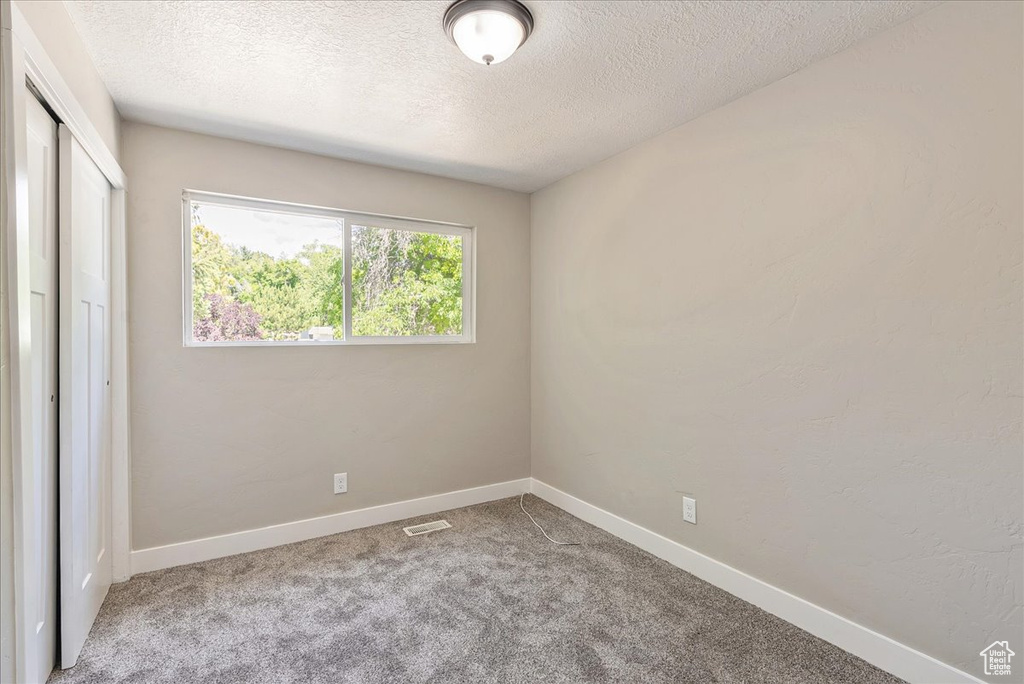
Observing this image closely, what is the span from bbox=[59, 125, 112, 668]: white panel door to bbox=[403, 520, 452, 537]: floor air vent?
1.47m

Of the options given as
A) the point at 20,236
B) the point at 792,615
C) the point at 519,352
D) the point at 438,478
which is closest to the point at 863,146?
the point at 792,615

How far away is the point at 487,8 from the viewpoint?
160 centimetres

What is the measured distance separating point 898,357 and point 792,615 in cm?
116

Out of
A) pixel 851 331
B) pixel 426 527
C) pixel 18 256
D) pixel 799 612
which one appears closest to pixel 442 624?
pixel 426 527

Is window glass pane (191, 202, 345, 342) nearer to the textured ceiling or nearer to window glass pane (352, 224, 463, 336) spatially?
window glass pane (352, 224, 463, 336)

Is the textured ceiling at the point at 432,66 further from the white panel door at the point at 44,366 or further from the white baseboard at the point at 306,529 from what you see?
the white baseboard at the point at 306,529

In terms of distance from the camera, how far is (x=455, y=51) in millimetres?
1897

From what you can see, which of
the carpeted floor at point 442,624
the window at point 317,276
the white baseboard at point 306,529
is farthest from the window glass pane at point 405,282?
the carpeted floor at point 442,624

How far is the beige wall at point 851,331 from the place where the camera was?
5.13 ft

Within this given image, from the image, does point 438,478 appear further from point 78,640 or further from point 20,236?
point 20,236

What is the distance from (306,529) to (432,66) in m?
2.59

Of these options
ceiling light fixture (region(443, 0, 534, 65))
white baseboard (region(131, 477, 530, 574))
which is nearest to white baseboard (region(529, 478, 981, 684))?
white baseboard (region(131, 477, 530, 574))

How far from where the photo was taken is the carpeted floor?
1.79 metres

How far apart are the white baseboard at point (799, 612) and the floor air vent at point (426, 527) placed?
1.00 m
